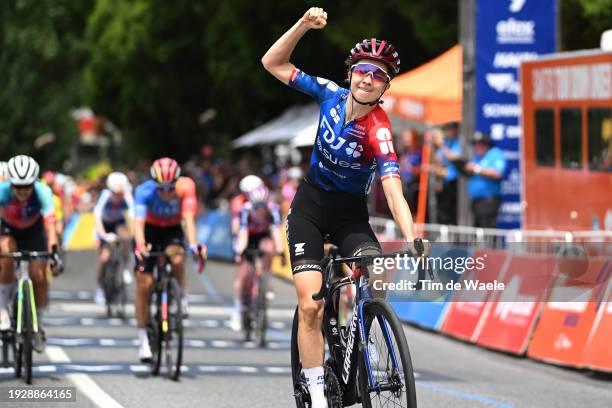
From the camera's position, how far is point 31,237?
13156 mm

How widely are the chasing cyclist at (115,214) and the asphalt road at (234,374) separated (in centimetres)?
129

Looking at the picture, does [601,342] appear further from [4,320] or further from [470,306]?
[4,320]

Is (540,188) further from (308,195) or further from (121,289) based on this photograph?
(308,195)

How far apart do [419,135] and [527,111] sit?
605 centimetres

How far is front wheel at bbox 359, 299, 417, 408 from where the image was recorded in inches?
301

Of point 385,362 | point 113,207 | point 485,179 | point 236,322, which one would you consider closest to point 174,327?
point 236,322

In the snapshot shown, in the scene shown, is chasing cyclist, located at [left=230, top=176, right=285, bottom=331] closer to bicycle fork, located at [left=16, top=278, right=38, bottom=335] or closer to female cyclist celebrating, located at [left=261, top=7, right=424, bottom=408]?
bicycle fork, located at [left=16, top=278, right=38, bottom=335]

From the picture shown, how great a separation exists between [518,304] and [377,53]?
293 inches

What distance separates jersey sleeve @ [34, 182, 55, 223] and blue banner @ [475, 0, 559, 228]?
411 inches

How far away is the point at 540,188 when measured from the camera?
835 inches

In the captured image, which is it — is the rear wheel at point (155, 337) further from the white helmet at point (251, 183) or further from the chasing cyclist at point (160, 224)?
the white helmet at point (251, 183)

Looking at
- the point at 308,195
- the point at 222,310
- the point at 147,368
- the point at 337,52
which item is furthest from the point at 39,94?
the point at 308,195

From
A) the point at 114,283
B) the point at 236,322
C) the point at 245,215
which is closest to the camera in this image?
the point at 245,215

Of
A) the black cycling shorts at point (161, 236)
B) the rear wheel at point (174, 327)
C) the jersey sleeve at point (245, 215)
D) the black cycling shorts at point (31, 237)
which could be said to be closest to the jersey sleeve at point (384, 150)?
the rear wheel at point (174, 327)
